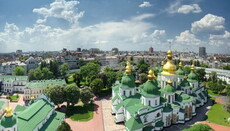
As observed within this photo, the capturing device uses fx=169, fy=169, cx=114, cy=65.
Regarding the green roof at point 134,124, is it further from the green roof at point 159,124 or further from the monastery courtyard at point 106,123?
the monastery courtyard at point 106,123

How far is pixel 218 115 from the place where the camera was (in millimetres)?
33438

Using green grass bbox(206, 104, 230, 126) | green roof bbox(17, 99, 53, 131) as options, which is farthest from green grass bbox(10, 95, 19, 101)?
green grass bbox(206, 104, 230, 126)

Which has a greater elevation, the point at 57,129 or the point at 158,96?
the point at 158,96

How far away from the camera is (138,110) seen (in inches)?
1019

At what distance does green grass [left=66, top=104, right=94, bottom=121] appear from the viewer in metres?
32.9

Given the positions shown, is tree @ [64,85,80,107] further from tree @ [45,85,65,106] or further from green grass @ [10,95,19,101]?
green grass @ [10,95,19,101]

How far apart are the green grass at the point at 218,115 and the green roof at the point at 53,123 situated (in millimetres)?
26782

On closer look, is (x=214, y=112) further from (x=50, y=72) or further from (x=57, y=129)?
(x=50, y=72)

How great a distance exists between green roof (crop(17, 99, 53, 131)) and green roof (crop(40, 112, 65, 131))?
129cm

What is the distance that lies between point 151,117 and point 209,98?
25536mm

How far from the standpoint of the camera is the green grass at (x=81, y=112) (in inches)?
1294

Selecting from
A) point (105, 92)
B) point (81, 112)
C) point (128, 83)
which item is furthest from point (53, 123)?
point (105, 92)

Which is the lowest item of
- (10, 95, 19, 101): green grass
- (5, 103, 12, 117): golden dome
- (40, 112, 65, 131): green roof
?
(10, 95, 19, 101): green grass

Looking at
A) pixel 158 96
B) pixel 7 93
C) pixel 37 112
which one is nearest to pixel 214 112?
pixel 158 96
